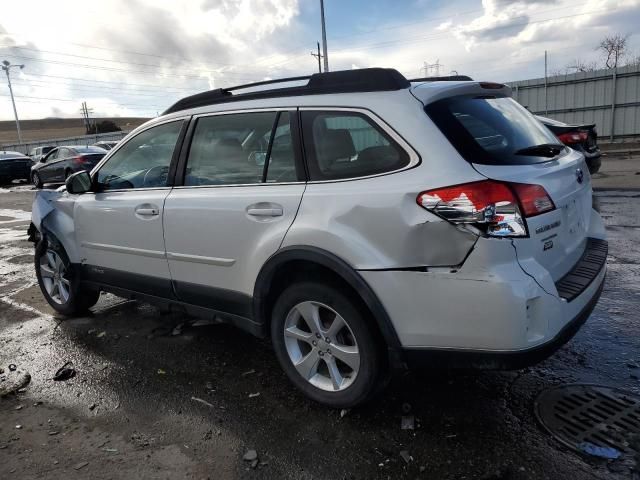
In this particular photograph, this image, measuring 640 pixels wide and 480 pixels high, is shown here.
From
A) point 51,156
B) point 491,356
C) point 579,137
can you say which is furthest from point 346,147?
point 51,156

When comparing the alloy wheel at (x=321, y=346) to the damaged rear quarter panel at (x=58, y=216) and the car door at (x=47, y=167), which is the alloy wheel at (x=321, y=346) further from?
the car door at (x=47, y=167)

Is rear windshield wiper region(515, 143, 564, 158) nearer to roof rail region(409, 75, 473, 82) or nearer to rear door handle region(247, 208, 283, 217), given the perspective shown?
roof rail region(409, 75, 473, 82)

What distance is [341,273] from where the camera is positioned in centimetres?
266

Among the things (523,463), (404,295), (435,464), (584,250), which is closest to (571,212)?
(584,250)

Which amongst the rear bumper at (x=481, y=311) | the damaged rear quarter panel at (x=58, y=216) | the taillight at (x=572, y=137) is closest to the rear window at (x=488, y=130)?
the rear bumper at (x=481, y=311)

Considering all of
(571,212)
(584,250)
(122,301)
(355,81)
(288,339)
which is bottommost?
(122,301)

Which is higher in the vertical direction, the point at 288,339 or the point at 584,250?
the point at 584,250

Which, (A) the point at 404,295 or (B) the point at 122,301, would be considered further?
(B) the point at 122,301

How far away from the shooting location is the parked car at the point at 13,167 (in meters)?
22.7

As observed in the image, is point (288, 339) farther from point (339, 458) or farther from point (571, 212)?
point (571, 212)

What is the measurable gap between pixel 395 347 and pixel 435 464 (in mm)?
575

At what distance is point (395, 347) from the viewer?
8.52 ft

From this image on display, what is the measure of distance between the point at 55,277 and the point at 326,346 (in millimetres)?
3225

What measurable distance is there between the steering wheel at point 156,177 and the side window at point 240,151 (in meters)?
Result: 0.25
